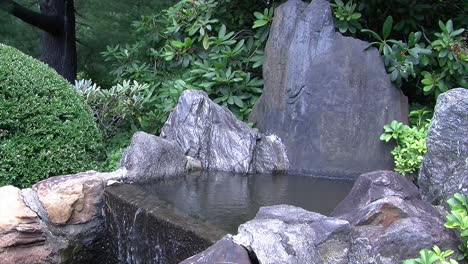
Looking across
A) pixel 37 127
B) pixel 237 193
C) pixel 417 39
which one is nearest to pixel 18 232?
pixel 37 127

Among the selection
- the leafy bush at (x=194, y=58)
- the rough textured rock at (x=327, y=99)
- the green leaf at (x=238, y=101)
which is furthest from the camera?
the leafy bush at (x=194, y=58)

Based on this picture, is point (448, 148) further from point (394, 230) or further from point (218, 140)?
point (218, 140)

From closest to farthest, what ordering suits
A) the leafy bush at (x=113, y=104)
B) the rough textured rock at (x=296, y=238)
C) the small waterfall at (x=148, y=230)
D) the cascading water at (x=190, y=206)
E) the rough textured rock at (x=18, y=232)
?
the rough textured rock at (x=296, y=238)
the small waterfall at (x=148, y=230)
the cascading water at (x=190, y=206)
the rough textured rock at (x=18, y=232)
the leafy bush at (x=113, y=104)

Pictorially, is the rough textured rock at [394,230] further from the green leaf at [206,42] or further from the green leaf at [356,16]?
the green leaf at [206,42]

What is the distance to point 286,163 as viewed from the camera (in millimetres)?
5926

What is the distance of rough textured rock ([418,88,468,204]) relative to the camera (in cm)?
353

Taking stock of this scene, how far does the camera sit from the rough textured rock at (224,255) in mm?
2887

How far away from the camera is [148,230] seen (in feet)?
13.0

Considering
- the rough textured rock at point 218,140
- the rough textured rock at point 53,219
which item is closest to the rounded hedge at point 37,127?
the rough textured rock at point 53,219

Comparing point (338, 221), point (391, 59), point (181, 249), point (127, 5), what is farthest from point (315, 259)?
point (127, 5)

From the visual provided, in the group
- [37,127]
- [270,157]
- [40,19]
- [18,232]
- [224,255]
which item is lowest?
[18,232]

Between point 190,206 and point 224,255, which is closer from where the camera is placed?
point 224,255

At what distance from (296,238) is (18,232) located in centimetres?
243

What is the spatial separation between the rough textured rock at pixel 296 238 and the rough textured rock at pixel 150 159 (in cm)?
215
